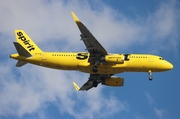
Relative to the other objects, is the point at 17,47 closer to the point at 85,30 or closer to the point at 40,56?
the point at 40,56

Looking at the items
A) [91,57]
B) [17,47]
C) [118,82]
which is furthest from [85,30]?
[118,82]

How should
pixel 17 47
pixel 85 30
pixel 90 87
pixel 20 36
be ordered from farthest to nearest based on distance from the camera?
pixel 90 87
pixel 20 36
pixel 17 47
pixel 85 30

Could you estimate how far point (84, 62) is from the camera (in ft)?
268

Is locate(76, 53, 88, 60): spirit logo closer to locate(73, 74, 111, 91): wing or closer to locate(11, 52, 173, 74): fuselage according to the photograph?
locate(11, 52, 173, 74): fuselage

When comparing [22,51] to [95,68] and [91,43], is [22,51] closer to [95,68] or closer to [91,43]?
[91,43]

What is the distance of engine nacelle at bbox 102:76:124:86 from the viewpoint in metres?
89.4

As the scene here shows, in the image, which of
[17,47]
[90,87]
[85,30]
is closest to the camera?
[85,30]

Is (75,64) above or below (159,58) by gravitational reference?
below

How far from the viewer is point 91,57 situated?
8119cm

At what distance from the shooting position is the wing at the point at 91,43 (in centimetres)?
7332

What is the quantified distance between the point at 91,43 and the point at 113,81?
14.3 meters

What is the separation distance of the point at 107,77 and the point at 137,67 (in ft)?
32.6

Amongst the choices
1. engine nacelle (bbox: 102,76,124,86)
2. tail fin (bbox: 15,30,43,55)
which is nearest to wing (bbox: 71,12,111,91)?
engine nacelle (bbox: 102,76,124,86)

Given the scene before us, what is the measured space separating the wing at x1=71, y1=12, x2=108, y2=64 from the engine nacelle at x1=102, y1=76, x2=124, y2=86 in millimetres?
9998
